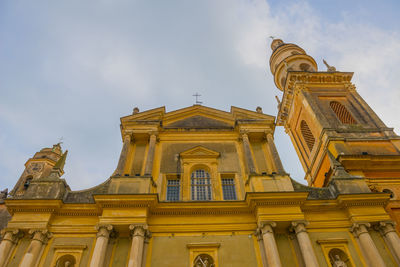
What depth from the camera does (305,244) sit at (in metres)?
10.5

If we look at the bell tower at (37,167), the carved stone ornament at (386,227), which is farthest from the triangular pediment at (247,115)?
the bell tower at (37,167)

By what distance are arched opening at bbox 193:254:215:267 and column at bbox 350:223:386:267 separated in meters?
5.55

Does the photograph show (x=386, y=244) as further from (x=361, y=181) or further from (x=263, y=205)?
(x=263, y=205)

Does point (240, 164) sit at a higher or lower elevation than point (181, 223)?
higher

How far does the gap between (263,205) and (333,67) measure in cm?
1781

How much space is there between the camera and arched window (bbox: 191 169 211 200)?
13227mm

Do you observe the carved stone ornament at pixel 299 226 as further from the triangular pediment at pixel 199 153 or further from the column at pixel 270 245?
the triangular pediment at pixel 199 153

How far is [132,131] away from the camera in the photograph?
15.4 meters

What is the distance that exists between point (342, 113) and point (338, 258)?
12.3 m

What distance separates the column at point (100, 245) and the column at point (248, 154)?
6473 millimetres

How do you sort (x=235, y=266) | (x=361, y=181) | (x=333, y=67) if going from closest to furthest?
(x=235, y=266), (x=361, y=181), (x=333, y=67)

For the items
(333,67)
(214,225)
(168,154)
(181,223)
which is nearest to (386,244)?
(214,225)

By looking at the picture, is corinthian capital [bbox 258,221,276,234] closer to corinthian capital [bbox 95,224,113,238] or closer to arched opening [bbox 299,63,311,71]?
corinthian capital [bbox 95,224,113,238]

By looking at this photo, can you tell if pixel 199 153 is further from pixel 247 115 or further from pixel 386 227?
pixel 386 227
